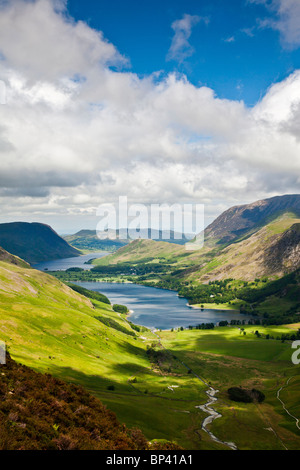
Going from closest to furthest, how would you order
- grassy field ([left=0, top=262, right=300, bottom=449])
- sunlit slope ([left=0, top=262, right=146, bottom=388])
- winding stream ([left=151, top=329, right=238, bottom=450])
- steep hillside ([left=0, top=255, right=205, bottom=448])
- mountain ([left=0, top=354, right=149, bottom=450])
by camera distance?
1. mountain ([left=0, top=354, right=149, bottom=450])
2. steep hillside ([left=0, top=255, right=205, bottom=448])
3. winding stream ([left=151, top=329, right=238, bottom=450])
4. grassy field ([left=0, top=262, right=300, bottom=449])
5. sunlit slope ([left=0, top=262, right=146, bottom=388])

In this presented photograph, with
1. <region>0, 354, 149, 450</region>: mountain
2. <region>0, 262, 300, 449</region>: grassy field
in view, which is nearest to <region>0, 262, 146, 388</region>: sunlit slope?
<region>0, 262, 300, 449</region>: grassy field

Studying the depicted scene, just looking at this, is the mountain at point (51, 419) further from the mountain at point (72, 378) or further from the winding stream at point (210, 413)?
the winding stream at point (210, 413)

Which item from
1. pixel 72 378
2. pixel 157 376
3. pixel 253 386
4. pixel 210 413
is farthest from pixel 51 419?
pixel 253 386

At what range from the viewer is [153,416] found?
213ft

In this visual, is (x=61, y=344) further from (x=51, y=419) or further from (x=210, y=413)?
(x=51, y=419)

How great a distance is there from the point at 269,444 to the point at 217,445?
14.6 m

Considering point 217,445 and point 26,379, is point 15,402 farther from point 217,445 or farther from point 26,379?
point 217,445

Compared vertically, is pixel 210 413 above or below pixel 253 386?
above

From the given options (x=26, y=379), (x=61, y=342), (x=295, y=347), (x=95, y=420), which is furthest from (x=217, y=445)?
(x=295, y=347)

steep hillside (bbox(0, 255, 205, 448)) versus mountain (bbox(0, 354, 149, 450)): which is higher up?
mountain (bbox(0, 354, 149, 450))

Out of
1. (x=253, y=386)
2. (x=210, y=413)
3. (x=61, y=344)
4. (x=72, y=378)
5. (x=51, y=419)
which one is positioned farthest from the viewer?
(x=253, y=386)

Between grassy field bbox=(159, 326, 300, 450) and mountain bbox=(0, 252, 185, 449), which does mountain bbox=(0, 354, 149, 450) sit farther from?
grassy field bbox=(159, 326, 300, 450)

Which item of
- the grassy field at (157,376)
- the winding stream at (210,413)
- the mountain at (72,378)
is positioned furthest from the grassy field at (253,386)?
the mountain at (72,378)
